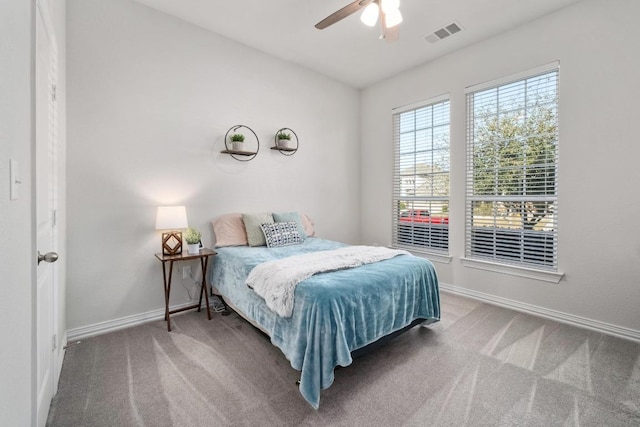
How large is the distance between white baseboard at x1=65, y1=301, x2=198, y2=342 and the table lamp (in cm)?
66

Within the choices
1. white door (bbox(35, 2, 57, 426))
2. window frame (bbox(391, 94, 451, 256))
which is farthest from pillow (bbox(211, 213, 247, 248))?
window frame (bbox(391, 94, 451, 256))

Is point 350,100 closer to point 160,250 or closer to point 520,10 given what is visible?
point 520,10

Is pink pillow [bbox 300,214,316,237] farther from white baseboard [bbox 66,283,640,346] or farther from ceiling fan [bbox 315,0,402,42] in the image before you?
ceiling fan [bbox 315,0,402,42]

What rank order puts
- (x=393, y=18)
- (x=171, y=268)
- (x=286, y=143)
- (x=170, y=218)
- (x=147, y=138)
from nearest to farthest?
(x=393, y=18) → (x=171, y=268) → (x=170, y=218) → (x=147, y=138) → (x=286, y=143)

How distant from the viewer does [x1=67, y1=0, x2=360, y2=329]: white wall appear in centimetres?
264

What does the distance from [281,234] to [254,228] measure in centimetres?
31

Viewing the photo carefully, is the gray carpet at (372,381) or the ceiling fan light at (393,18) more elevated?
the ceiling fan light at (393,18)

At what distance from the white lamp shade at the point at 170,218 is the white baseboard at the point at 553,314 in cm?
328

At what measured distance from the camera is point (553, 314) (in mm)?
3035

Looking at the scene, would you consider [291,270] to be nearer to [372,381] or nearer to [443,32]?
[372,381]

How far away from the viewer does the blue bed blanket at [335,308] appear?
1.81 meters
